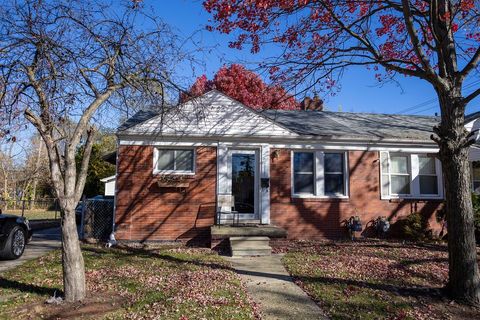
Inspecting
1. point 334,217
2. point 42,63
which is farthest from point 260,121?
point 42,63

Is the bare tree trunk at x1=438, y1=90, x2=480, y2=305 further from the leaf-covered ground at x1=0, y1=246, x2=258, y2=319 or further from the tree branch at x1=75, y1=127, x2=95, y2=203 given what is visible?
the tree branch at x1=75, y1=127, x2=95, y2=203

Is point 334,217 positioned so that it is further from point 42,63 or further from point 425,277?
point 42,63

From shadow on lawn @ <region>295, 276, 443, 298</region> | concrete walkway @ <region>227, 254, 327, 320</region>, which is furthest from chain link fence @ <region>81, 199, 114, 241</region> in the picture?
shadow on lawn @ <region>295, 276, 443, 298</region>

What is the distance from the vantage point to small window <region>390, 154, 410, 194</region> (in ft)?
42.2

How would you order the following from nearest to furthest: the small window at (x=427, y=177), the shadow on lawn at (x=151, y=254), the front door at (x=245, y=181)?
the shadow on lawn at (x=151, y=254), the front door at (x=245, y=181), the small window at (x=427, y=177)

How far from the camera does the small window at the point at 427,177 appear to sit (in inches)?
513

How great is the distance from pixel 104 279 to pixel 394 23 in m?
8.79

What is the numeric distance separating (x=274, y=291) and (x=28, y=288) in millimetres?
4197

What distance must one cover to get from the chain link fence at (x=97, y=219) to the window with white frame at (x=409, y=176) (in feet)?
28.9

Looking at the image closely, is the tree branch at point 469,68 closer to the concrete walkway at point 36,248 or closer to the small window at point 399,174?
the small window at point 399,174

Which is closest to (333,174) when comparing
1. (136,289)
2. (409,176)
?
(409,176)

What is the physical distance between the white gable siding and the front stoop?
3233 mm

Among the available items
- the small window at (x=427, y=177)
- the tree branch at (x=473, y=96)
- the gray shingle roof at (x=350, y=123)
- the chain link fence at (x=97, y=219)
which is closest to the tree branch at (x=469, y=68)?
the tree branch at (x=473, y=96)

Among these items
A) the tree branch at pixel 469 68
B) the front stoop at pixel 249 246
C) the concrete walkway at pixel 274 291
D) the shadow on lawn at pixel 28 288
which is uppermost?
the tree branch at pixel 469 68
